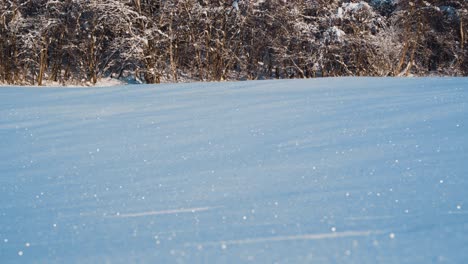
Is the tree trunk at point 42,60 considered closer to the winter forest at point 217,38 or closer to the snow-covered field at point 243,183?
the winter forest at point 217,38

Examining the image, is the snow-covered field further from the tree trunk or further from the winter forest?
the tree trunk

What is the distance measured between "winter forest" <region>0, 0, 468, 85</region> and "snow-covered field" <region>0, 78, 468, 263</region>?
1131 centimetres

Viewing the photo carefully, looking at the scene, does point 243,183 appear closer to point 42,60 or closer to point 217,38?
point 217,38

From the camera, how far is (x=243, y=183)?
161cm

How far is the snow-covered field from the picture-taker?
1125mm

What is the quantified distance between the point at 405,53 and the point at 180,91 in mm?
12385

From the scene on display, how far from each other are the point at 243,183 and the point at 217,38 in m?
13.5

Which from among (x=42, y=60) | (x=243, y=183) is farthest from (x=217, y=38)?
(x=243, y=183)

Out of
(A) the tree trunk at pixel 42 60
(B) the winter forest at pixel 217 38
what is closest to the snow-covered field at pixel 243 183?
(B) the winter forest at pixel 217 38

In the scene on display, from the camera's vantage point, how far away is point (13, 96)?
4277 mm

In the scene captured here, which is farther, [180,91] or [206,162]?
[180,91]

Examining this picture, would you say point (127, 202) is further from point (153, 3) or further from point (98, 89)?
point (153, 3)

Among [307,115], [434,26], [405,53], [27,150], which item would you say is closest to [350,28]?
[405,53]

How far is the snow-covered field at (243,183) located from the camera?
1.12 m
